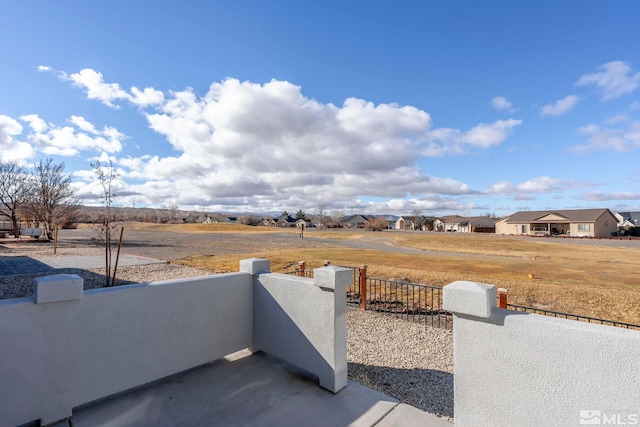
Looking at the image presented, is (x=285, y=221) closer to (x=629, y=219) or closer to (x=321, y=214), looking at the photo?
(x=321, y=214)

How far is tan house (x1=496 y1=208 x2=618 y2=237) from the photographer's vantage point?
154ft

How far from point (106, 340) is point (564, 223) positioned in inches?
2520

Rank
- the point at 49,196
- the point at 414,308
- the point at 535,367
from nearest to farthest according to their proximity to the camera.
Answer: the point at 535,367 < the point at 414,308 < the point at 49,196

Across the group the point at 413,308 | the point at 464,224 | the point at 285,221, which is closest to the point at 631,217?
the point at 464,224

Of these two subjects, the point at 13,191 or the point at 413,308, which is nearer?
the point at 413,308

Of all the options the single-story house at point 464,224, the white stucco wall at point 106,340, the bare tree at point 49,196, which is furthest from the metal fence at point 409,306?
the single-story house at point 464,224

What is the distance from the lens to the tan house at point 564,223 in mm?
46875

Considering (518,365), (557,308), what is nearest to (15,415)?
(518,365)

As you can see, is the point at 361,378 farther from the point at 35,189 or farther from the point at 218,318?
the point at 35,189

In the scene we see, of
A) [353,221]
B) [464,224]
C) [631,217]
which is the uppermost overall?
[631,217]

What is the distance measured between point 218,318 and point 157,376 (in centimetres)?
93

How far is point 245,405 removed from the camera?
333cm

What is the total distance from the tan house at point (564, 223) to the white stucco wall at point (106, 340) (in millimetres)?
60335

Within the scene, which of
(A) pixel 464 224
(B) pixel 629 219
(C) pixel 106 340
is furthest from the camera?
(A) pixel 464 224
